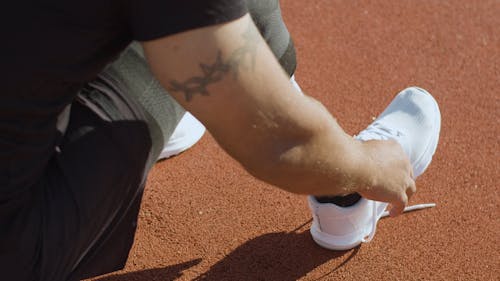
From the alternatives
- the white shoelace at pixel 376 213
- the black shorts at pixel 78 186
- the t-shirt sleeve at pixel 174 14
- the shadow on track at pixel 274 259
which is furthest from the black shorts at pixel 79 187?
the white shoelace at pixel 376 213

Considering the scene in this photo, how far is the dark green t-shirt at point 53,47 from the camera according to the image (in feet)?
4.21

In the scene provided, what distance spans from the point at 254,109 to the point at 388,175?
0.61 m

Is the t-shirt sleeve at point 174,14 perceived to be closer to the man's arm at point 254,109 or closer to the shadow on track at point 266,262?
the man's arm at point 254,109

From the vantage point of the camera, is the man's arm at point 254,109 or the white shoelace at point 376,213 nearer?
the man's arm at point 254,109

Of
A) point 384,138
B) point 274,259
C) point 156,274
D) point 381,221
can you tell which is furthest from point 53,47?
point 381,221

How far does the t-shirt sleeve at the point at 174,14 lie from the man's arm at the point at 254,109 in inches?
0.7

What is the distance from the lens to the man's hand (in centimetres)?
183

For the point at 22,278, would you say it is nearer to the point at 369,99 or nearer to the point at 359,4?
the point at 369,99

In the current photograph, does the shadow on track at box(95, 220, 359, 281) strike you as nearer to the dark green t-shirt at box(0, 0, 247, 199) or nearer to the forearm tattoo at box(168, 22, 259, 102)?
the dark green t-shirt at box(0, 0, 247, 199)

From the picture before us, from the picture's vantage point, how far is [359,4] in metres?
3.79

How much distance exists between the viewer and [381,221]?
262cm

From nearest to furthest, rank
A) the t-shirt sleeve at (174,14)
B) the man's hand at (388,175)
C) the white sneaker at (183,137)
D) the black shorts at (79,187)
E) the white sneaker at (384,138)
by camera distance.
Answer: the t-shirt sleeve at (174,14) → the black shorts at (79,187) → the man's hand at (388,175) → the white sneaker at (384,138) → the white sneaker at (183,137)

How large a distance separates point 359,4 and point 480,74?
31.1 inches

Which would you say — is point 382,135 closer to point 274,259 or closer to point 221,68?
point 274,259
